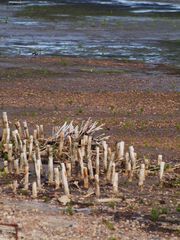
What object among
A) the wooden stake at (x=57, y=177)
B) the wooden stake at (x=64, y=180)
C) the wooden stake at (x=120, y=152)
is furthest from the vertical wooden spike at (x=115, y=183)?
the wooden stake at (x=120, y=152)

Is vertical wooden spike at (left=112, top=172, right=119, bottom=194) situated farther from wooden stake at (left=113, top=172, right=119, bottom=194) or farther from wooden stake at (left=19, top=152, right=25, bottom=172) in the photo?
wooden stake at (left=19, top=152, right=25, bottom=172)

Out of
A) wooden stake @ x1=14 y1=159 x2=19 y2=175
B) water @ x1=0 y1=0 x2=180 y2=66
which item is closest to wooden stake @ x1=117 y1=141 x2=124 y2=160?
wooden stake @ x1=14 y1=159 x2=19 y2=175

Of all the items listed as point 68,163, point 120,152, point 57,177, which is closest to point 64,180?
point 57,177

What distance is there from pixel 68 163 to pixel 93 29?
35341 millimetres

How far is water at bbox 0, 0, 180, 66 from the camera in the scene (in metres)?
44.1

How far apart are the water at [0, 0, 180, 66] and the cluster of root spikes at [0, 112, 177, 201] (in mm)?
19876

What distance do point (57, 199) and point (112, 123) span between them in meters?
9.27

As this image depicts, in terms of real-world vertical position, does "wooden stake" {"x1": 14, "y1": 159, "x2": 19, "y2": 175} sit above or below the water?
above

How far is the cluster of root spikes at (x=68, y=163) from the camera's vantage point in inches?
703

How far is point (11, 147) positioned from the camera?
1980 cm

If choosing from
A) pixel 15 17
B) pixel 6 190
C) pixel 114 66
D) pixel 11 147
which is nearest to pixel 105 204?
pixel 6 190

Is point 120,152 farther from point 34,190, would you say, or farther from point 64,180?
point 34,190

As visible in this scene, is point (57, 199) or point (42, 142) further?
point (42, 142)

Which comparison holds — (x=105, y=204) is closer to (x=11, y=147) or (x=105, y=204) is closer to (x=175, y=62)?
(x=11, y=147)
